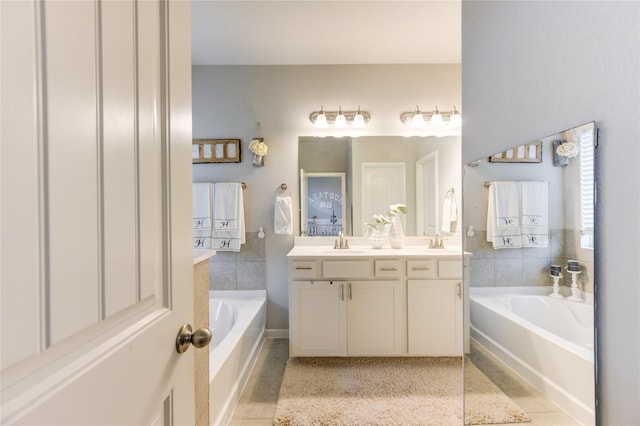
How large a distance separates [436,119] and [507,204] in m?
2.24

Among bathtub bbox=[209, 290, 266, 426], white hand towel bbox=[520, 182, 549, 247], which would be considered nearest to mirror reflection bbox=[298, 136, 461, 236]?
bathtub bbox=[209, 290, 266, 426]

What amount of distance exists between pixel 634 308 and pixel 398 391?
70.4 inches

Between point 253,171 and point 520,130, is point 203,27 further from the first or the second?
point 520,130

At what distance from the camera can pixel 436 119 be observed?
115 inches

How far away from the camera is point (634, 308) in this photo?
1.83 ft

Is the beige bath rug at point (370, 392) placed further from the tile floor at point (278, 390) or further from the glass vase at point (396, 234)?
the glass vase at point (396, 234)

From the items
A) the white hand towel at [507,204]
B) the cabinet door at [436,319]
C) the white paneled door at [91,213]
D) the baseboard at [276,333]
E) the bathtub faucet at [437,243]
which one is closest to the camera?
the white paneled door at [91,213]

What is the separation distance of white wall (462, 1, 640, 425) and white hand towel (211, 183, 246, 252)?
8.06 ft

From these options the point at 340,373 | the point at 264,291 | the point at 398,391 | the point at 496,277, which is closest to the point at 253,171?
the point at 264,291

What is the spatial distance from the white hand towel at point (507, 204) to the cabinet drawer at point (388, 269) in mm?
1467

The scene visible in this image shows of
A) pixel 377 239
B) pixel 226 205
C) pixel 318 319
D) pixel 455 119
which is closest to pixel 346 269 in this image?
pixel 318 319

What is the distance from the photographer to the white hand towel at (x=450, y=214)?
291 centimetres

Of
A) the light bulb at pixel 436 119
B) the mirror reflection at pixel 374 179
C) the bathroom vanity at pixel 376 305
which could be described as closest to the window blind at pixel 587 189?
the bathroom vanity at pixel 376 305

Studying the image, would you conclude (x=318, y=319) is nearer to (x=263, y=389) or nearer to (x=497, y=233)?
(x=263, y=389)
